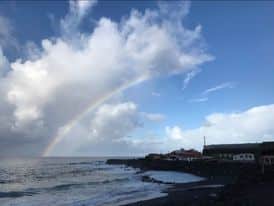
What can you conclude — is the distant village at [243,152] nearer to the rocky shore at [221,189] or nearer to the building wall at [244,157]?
the building wall at [244,157]

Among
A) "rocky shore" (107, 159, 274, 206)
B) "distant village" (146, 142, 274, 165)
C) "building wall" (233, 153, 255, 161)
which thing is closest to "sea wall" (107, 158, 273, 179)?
"rocky shore" (107, 159, 274, 206)

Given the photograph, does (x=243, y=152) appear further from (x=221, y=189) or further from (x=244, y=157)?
(x=221, y=189)

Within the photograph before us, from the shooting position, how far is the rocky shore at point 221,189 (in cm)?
2597

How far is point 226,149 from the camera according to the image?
9312 cm

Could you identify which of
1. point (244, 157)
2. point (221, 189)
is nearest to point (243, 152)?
point (244, 157)

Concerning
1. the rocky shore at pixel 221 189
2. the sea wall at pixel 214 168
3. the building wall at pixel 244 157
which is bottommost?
the rocky shore at pixel 221 189

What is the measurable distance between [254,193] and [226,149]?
65999 mm

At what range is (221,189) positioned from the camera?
3759 centimetres

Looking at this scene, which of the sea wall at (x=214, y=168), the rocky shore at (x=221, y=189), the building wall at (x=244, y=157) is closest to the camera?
the rocky shore at (x=221, y=189)

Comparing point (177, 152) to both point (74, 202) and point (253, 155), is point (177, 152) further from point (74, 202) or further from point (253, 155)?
point (74, 202)

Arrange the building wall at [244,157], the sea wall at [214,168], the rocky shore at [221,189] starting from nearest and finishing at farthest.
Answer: the rocky shore at [221,189] → the sea wall at [214,168] → the building wall at [244,157]

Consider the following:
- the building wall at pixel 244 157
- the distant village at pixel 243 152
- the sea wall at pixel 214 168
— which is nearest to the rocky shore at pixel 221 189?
the sea wall at pixel 214 168

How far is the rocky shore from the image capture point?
25969 mm

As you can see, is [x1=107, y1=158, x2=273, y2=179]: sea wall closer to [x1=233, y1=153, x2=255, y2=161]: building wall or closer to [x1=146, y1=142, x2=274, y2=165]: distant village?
[x1=146, y1=142, x2=274, y2=165]: distant village
